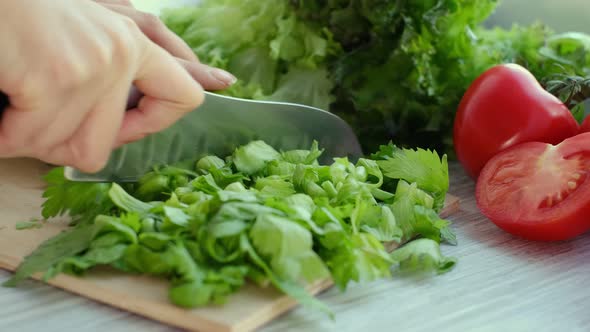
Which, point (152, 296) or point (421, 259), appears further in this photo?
point (421, 259)

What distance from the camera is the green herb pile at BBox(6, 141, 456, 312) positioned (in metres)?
0.88

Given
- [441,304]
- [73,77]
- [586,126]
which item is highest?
[73,77]

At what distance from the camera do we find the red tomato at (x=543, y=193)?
3.74ft

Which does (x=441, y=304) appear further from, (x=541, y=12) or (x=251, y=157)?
(x=541, y=12)

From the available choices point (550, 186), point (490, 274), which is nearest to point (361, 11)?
point (550, 186)

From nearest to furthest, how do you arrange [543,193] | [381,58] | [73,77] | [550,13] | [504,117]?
[73,77] < [543,193] < [504,117] < [381,58] < [550,13]

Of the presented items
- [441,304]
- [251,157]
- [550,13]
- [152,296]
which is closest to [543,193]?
[441,304]

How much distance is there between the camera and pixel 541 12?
198cm

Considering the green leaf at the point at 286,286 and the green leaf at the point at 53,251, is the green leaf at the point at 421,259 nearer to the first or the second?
the green leaf at the point at 286,286

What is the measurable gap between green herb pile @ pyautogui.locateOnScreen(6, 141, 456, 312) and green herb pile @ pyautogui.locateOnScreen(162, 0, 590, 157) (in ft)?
1.22

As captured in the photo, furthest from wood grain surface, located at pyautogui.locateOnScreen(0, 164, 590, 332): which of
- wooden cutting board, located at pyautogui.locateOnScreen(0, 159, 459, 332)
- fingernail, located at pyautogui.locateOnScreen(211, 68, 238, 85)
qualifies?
fingernail, located at pyautogui.locateOnScreen(211, 68, 238, 85)

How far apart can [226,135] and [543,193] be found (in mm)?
513

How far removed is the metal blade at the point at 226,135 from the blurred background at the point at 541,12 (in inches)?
33.3

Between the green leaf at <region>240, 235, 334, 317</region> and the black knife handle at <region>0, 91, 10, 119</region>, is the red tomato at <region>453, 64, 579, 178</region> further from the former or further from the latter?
the black knife handle at <region>0, 91, 10, 119</region>
